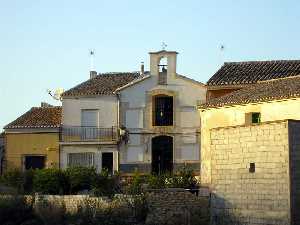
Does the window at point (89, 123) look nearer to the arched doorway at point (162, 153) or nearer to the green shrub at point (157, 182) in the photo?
the arched doorway at point (162, 153)

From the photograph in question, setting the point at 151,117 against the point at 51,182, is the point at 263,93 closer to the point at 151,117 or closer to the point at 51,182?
the point at 51,182

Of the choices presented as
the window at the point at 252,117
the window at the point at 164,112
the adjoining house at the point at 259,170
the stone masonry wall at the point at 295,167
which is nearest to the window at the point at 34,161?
the window at the point at 164,112

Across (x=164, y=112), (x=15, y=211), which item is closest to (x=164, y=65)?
(x=164, y=112)

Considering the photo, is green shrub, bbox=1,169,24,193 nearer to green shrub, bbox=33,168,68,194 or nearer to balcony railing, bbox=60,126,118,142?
green shrub, bbox=33,168,68,194

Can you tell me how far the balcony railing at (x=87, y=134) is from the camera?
43.9m

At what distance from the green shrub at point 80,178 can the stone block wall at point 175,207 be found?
5.70 m

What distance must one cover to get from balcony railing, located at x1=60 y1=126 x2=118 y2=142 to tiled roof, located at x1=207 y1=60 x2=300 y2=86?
8403mm

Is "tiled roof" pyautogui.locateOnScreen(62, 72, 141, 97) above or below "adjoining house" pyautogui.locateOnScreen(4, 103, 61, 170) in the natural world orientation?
above

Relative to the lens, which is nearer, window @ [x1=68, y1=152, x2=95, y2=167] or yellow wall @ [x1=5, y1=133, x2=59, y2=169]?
window @ [x1=68, y1=152, x2=95, y2=167]

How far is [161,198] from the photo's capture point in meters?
29.8

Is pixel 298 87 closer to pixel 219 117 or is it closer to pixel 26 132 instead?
pixel 219 117

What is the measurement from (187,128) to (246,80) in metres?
6.59

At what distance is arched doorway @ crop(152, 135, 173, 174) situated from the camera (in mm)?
43250

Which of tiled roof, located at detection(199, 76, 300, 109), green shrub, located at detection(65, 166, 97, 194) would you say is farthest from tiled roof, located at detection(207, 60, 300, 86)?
green shrub, located at detection(65, 166, 97, 194)
